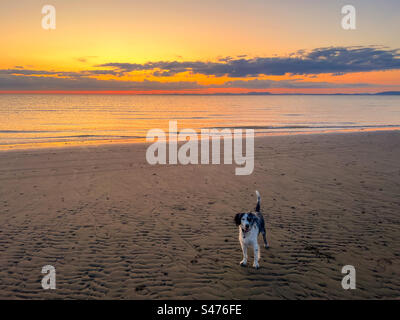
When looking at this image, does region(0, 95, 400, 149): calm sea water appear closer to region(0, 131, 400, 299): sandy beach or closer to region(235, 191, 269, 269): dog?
region(0, 131, 400, 299): sandy beach

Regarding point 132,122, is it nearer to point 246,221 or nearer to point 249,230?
point 249,230

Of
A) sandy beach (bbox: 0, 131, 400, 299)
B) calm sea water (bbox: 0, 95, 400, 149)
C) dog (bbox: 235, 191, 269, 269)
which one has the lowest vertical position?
sandy beach (bbox: 0, 131, 400, 299)

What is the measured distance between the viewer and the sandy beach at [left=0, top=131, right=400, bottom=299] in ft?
21.2

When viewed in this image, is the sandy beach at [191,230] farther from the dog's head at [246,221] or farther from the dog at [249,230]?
the dog's head at [246,221]

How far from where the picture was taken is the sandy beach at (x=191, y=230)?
646 centimetres

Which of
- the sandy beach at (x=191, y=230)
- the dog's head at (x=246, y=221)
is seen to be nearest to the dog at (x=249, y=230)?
the dog's head at (x=246, y=221)

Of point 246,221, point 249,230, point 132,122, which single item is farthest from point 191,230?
point 132,122

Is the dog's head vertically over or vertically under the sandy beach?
over

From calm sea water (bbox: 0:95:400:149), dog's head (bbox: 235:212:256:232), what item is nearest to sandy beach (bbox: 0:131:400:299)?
dog's head (bbox: 235:212:256:232)

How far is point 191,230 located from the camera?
30.4 feet

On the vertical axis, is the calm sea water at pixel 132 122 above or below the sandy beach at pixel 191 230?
above

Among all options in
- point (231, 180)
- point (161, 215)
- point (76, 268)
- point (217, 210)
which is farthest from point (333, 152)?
point (76, 268)
